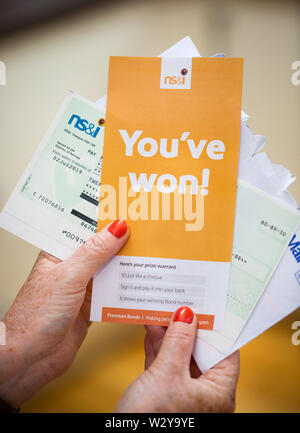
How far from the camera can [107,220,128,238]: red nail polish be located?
66cm

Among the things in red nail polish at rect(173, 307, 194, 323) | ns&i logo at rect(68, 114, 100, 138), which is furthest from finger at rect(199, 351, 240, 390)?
ns&i logo at rect(68, 114, 100, 138)

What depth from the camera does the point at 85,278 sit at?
2.16ft

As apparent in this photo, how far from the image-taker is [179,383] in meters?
0.61

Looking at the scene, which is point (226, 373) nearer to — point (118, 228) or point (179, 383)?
point (179, 383)

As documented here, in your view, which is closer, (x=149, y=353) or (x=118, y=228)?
(x=118, y=228)

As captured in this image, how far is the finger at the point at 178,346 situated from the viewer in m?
0.62

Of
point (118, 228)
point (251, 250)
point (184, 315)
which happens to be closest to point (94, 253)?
point (118, 228)

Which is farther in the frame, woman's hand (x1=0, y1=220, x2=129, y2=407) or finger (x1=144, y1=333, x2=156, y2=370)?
finger (x1=144, y1=333, x2=156, y2=370)

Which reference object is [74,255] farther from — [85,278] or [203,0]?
[203,0]

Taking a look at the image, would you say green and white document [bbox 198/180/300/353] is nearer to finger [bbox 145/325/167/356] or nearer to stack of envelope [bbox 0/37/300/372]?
stack of envelope [bbox 0/37/300/372]

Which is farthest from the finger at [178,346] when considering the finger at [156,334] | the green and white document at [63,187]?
the green and white document at [63,187]

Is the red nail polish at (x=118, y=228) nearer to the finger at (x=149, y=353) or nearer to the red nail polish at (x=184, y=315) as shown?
the red nail polish at (x=184, y=315)

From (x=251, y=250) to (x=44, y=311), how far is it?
450mm

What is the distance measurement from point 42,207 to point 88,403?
0.61 m
